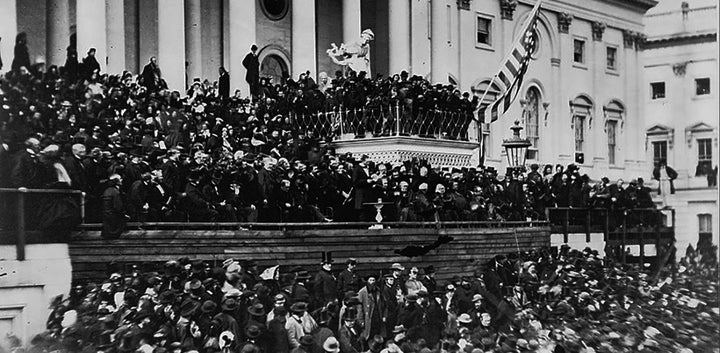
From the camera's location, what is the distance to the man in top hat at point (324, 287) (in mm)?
15496

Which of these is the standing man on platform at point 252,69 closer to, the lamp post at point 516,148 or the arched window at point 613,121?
the lamp post at point 516,148

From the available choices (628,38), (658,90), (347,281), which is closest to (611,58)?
(628,38)

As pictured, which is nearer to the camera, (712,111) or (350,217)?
(712,111)

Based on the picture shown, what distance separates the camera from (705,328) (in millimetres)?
15055

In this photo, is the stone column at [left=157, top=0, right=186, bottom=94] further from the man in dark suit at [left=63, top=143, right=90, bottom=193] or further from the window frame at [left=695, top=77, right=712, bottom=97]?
the window frame at [left=695, top=77, right=712, bottom=97]

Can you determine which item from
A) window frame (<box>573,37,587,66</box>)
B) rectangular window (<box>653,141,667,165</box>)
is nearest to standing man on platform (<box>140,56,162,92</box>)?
rectangular window (<box>653,141,667,165</box>)

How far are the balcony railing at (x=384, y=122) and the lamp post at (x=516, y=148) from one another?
134cm

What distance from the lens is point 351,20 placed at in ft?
102

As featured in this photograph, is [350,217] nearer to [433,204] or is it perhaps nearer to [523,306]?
[433,204]

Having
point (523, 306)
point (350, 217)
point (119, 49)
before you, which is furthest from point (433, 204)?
point (119, 49)

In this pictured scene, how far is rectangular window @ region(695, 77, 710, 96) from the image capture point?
1435 centimetres

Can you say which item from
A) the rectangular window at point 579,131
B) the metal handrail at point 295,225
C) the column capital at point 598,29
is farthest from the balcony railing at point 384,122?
the column capital at point 598,29

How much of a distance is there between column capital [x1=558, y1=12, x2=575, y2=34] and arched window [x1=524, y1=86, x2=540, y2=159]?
110 inches

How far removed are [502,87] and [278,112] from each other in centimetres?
620
